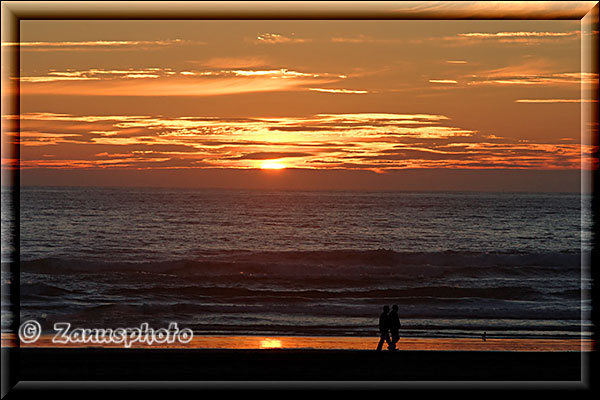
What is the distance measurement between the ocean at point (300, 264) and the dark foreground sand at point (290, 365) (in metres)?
2.21

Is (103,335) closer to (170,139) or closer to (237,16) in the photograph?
(237,16)

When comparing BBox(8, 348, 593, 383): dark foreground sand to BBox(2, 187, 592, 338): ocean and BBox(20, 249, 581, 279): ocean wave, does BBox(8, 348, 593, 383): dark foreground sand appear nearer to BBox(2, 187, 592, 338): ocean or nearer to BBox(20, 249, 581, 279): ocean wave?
BBox(2, 187, 592, 338): ocean

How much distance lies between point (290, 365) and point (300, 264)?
28.5 meters

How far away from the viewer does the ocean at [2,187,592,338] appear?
20.9 meters

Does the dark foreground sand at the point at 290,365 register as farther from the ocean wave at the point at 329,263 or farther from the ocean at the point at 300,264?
the ocean wave at the point at 329,263

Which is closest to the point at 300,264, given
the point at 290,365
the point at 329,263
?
the point at 329,263

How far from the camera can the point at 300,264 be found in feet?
134

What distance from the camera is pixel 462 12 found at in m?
8.34

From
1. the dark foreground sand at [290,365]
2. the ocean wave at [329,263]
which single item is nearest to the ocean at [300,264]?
the ocean wave at [329,263]

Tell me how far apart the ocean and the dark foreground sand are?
7.24ft

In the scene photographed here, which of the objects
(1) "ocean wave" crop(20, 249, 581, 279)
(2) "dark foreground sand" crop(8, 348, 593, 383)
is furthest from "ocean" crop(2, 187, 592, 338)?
(2) "dark foreground sand" crop(8, 348, 593, 383)

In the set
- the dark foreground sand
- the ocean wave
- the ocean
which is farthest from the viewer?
the ocean wave

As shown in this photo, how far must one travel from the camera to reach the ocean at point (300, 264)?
20922mm

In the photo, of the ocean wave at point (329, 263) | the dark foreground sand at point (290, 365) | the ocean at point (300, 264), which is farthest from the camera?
the ocean wave at point (329, 263)
